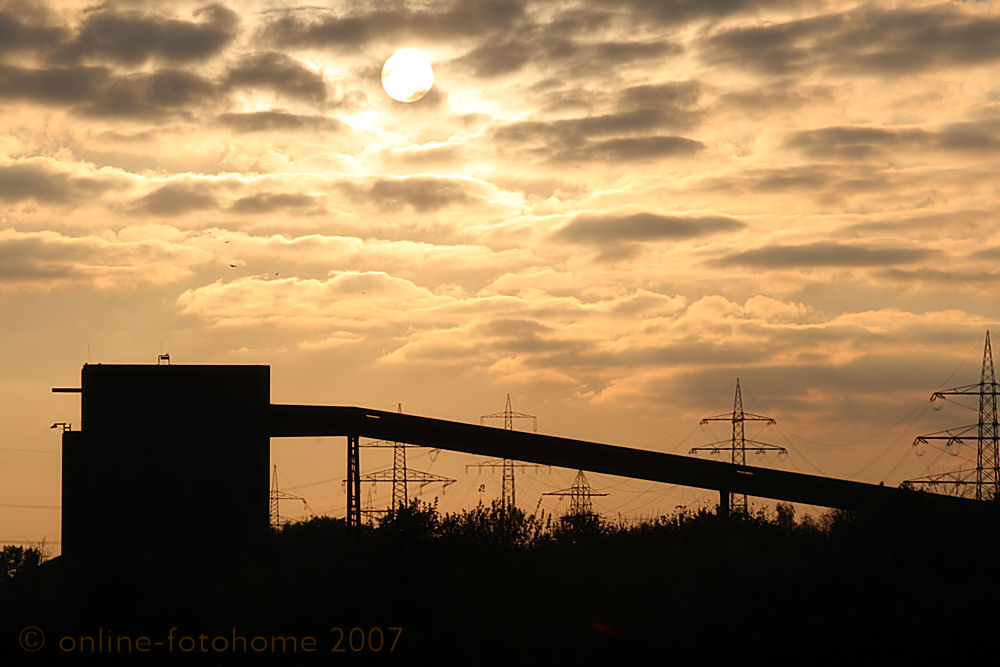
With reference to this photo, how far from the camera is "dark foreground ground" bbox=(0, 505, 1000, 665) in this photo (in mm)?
28500

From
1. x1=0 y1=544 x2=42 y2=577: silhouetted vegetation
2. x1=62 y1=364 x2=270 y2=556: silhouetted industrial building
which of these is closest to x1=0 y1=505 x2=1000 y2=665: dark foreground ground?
x1=62 y1=364 x2=270 y2=556: silhouetted industrial building

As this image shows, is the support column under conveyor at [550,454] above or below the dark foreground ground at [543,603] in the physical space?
above

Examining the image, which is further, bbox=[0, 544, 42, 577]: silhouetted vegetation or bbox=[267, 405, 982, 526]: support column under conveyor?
bbox=[0, 544, 42, 577]: silhouetted vegetation

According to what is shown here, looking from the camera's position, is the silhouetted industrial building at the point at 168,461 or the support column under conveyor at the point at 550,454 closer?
the silhouetted industrial building at the point at 168,461

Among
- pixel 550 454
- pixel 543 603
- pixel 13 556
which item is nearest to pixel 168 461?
pixel 550 454

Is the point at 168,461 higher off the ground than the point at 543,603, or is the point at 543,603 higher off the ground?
the point at 168,461

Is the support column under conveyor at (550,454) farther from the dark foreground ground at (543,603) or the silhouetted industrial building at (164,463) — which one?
the dark foreground ground at (543,603)

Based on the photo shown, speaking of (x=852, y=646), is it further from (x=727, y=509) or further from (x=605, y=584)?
(x=727, y=509)

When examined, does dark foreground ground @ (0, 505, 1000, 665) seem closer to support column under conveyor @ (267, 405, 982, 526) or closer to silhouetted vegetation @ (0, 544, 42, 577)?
support column under conveyor @ (267, 405, 982, 526)

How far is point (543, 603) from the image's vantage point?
3422 centimetres

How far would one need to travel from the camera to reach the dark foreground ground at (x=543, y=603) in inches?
1122

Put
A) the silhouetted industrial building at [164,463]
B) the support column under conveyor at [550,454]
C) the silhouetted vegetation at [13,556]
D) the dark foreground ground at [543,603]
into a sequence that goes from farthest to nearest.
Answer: the silhouetted vegetation at [13,556] < the support column under conveyor at [550,454] < the silhouetted industrial building at [164,463] < the dark foreground ground at [543,603]

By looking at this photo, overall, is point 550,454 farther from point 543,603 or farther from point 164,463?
point 543,603

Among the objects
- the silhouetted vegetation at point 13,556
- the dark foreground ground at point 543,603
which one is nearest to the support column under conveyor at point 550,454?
the dark foreground ground at point 543,603
